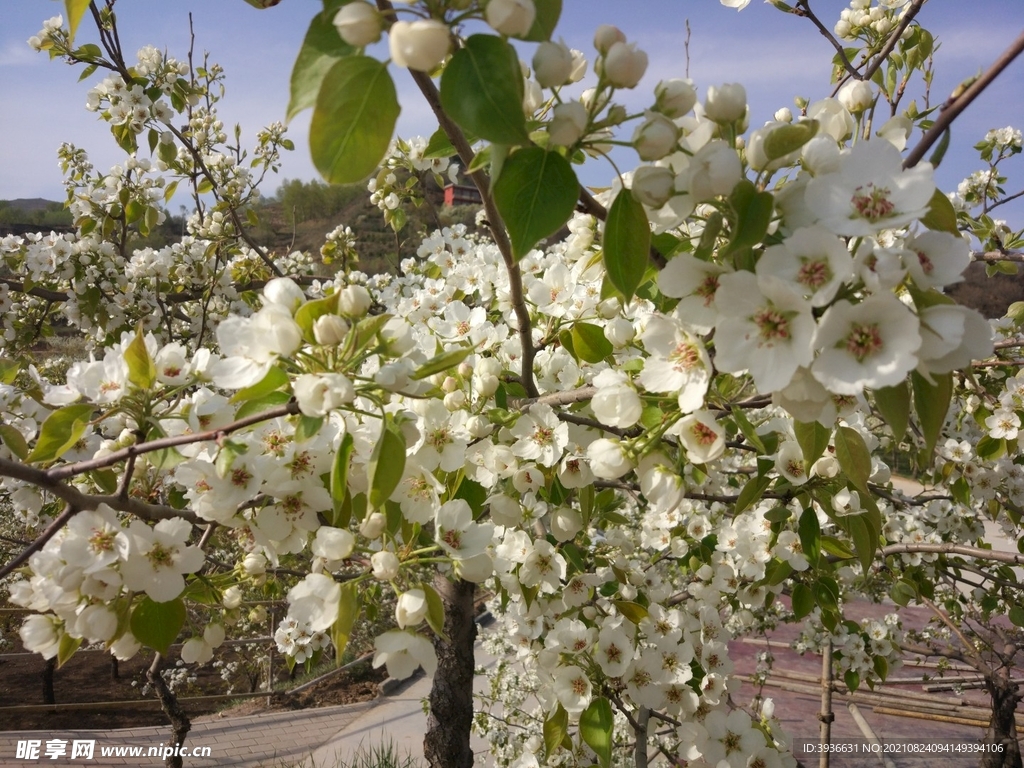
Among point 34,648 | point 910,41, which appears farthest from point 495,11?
point 910,41

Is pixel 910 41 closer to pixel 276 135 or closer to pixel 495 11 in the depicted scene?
pixel 495 11

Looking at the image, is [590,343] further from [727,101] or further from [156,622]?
[156,622]

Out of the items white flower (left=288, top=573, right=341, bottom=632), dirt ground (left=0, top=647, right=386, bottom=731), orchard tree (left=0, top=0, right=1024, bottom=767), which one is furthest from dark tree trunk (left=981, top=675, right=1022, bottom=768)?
dirt ground (left=0, top=647, right=386, bottom=731)

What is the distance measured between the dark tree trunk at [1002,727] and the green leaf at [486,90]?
401cm

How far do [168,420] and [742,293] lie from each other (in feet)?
2.91

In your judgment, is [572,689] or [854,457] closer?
[854,457]

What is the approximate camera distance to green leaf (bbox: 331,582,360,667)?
829mm

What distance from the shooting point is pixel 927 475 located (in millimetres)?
4074

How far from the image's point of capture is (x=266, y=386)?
0.78 meters

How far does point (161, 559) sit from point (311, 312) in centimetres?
42

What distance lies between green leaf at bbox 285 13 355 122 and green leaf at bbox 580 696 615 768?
1.37 meters

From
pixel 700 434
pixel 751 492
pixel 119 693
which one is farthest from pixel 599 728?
pixel 119 693

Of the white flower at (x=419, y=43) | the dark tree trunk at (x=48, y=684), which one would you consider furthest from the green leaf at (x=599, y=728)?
the dark tree trunk at (x=48, y=684)

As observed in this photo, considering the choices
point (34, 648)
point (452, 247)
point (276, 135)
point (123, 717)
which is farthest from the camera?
point (123, 717)
